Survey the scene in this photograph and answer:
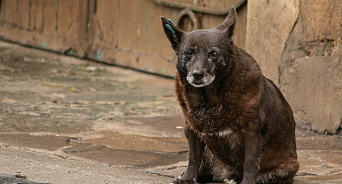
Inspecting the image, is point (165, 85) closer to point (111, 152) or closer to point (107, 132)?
point (107, 132)

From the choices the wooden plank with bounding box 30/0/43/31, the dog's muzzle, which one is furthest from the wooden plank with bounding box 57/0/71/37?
the dog's muzzle

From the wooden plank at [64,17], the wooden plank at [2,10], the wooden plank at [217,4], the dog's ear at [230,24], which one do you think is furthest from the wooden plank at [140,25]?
the dog's ear at [230,24]

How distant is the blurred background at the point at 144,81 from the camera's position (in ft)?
15.6

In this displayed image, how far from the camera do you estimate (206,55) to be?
142 inches

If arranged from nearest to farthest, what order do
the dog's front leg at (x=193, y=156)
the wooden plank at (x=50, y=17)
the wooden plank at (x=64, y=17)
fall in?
the dog's front leg at (x=193, y=156)
the wooden plank at (x=64, y=17)
the wooden plank at (x=50, y=17)

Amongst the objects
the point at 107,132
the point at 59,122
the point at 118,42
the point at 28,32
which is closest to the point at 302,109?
→ the point at 107,132

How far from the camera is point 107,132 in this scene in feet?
17.0

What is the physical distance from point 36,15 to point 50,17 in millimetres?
380

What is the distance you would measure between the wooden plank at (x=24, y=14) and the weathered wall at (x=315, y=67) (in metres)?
6.08

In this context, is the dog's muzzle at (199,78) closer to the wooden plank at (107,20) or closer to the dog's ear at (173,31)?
the dog's ear at (173,31)

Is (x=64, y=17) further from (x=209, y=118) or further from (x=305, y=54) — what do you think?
(x=209, y=118)

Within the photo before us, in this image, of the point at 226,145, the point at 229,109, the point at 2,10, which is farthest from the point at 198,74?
the point at 2,10

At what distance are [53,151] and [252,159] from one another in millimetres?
1577

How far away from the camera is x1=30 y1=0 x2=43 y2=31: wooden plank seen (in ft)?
33.7
